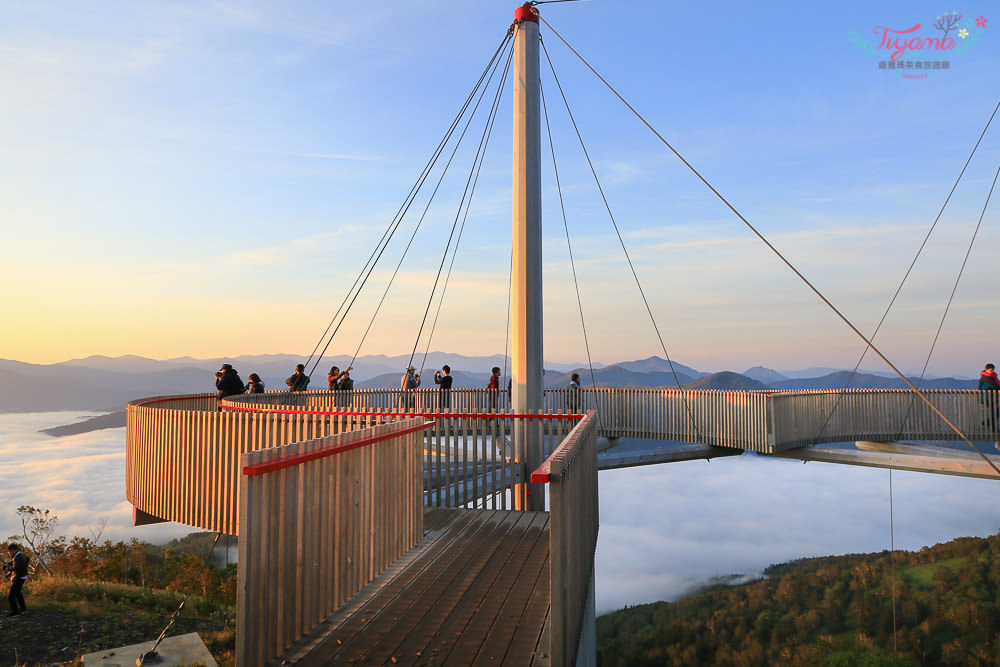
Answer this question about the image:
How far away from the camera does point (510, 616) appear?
17.7ft

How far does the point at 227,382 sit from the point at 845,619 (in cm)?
8103

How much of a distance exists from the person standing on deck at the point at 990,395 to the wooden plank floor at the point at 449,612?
905 inches

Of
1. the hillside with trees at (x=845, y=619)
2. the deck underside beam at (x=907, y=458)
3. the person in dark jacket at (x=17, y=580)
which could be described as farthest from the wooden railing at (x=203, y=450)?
the hillside with trees at (x=845, y=619)

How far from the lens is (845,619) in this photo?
2928 inches

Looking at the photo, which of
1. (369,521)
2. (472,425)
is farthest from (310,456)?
(472,425)

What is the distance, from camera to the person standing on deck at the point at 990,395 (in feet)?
75.5

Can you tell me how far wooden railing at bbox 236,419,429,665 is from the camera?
4.09 m

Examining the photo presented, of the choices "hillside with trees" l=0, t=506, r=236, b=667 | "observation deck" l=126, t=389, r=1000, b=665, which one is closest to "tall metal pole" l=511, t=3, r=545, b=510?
"observation deck" l=126, t=389, r=1000, b=665

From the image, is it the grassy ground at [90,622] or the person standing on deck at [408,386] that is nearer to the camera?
the grassy ground at [90,622]

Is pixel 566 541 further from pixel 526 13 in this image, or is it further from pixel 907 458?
pixel 907 458

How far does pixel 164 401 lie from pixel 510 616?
48.6ft

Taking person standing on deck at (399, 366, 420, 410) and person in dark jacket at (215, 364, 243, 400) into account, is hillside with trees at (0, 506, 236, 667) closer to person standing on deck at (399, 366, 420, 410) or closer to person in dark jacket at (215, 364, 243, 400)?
person in dark jacket at (215, 364, 243, 400)

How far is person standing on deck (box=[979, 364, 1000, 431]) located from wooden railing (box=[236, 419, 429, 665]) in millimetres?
24925

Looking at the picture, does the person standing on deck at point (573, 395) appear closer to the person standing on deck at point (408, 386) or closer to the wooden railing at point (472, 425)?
the wooden railing at point (472, 425)
